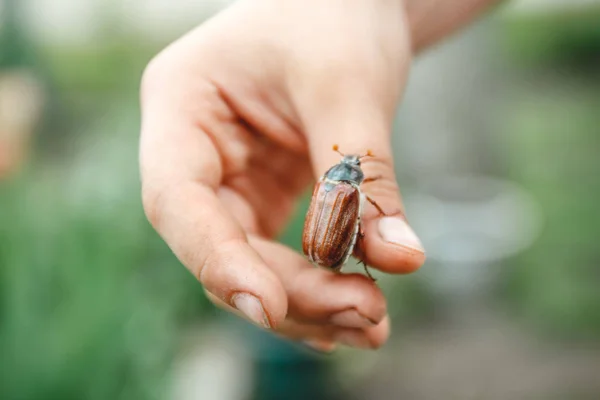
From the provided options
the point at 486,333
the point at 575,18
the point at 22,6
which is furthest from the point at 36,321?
the point at 575,18

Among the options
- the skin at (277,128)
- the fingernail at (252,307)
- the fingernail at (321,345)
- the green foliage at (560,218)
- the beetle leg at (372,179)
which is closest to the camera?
the fingernail at (252,307)

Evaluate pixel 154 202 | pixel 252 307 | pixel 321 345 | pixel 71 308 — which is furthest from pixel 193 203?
pixel 71 308

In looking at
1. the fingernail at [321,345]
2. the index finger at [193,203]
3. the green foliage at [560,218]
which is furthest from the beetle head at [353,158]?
the green foliage at [560,218]

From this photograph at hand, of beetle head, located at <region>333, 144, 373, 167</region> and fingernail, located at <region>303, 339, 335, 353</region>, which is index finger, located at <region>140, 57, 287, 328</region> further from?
fingernail, located at <region>303, 339, 335, 353</region>

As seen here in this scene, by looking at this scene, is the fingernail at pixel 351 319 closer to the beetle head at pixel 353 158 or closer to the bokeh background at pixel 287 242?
the beetle head at pixel 353 158

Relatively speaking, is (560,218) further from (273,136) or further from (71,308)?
(71,308)

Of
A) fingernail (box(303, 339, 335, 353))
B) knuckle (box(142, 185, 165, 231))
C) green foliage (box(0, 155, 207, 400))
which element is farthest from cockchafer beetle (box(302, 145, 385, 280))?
green foliage (box(0, 155, 207, 400))
